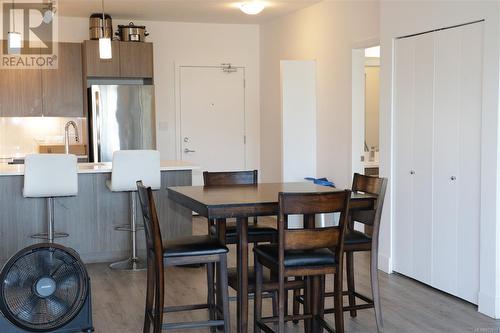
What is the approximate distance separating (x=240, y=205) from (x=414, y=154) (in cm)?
222

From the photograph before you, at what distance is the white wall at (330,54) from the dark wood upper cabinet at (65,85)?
98.7 inches

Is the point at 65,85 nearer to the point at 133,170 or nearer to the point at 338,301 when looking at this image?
the point at 133,170

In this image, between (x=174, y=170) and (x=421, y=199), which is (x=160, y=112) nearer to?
(x=174, y=170)

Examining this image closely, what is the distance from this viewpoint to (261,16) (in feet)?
26.3

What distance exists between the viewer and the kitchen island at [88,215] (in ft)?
17.9

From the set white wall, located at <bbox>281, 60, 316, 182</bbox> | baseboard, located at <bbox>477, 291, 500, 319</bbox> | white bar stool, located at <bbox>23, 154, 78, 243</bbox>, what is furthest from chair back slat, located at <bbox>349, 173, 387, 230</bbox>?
white wall, located at <bbox>281, 60, 316, 182</bbox>

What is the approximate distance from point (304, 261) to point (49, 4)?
5.08m

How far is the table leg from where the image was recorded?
10.8 feet

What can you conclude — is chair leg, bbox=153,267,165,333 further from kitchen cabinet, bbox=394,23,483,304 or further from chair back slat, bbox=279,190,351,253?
kitchen cabinet, bbox=394,23,483,304

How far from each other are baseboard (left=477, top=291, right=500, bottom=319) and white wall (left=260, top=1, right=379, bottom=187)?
2.51 meters

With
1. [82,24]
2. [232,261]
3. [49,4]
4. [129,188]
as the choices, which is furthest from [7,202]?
[82,24]

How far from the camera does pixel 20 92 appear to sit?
24.7 feet

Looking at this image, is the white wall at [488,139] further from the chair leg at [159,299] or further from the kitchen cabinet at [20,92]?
the kitchen cabinet at [20,92]

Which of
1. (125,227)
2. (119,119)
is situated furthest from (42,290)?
(119,119)
